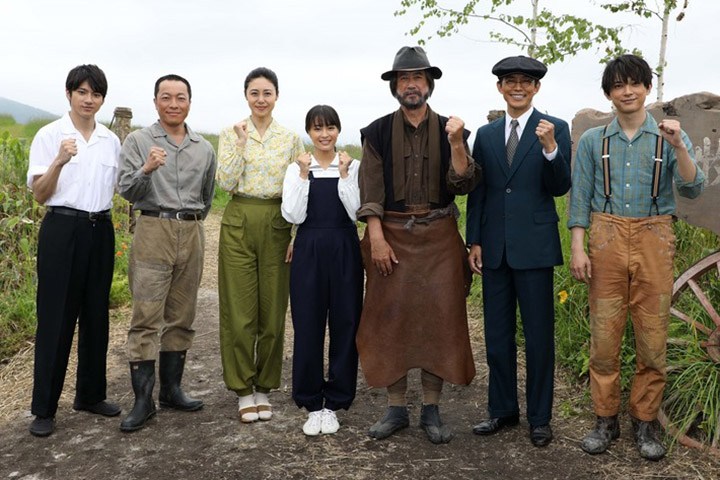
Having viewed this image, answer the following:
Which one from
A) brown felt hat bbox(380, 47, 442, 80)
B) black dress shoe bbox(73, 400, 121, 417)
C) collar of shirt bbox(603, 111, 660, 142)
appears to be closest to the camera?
collar of shirt bbox(603, 111, 660, 142)

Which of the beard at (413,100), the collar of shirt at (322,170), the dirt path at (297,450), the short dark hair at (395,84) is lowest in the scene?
the dirt path at (297,450)

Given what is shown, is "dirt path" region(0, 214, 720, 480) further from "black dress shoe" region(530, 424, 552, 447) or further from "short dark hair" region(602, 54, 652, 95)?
"short dark hair" region(602, 54, 652, 95)

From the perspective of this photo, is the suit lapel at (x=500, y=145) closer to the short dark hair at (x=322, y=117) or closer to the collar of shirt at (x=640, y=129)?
the collar of shirt at (x=640, y=129)

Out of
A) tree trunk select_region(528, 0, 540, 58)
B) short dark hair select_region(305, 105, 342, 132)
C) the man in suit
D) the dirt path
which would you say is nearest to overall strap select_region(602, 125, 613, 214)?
the man in suit

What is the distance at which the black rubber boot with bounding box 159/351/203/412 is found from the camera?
4.66m

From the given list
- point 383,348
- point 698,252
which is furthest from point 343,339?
point 698,252

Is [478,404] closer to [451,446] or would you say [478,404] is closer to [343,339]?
[451,446]

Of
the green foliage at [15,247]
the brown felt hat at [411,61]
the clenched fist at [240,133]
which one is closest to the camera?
the brown felt hat at [411,61]

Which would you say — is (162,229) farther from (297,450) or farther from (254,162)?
(297,450)

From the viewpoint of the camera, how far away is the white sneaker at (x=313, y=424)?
424cm

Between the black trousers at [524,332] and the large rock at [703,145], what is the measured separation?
1.12 m

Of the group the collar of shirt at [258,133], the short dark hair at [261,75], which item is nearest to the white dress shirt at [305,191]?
the collar of shirt at [258,133]

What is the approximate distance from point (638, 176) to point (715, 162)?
0.86 meters

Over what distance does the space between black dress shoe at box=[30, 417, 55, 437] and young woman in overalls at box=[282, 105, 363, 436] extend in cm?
161
